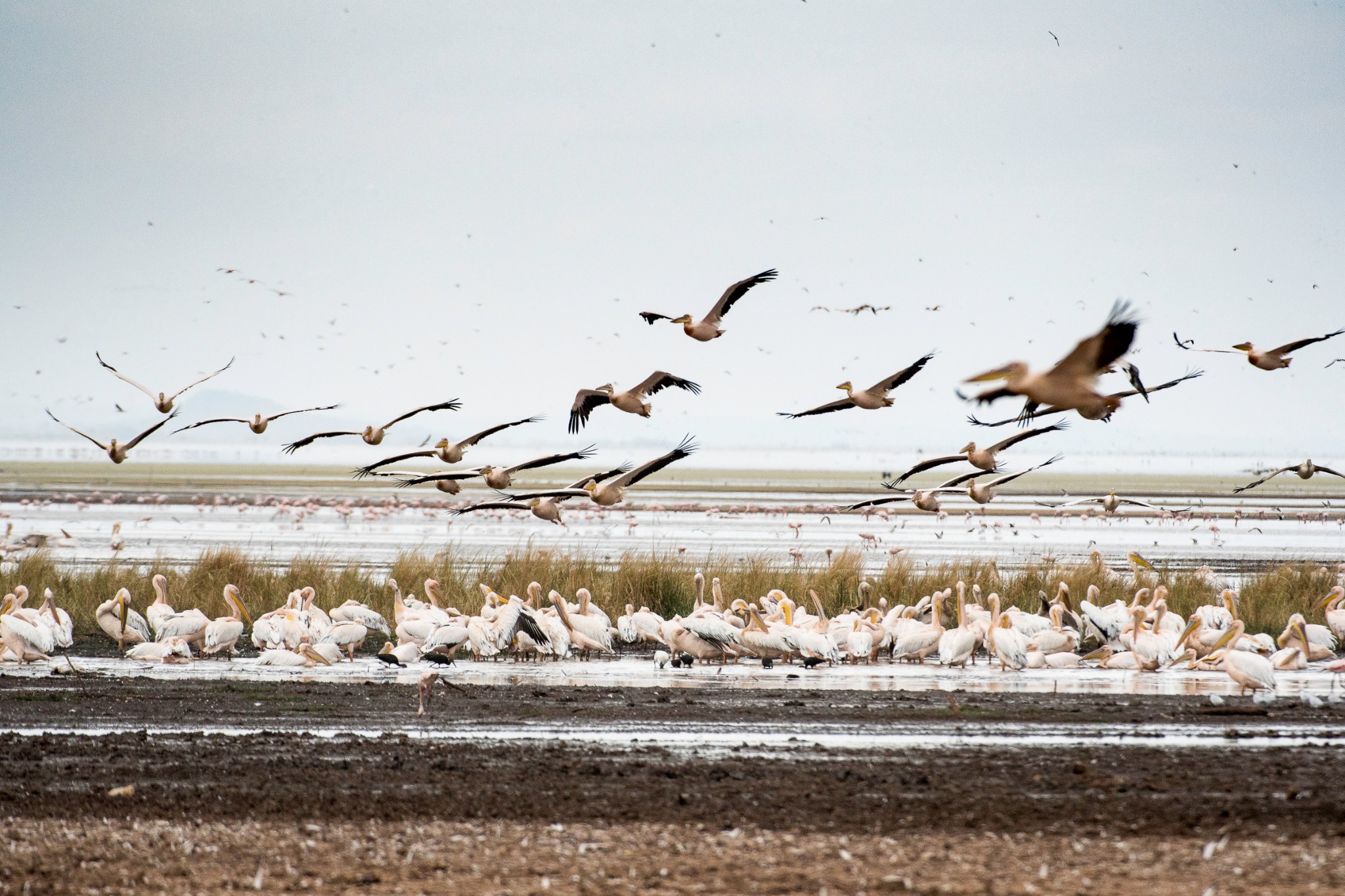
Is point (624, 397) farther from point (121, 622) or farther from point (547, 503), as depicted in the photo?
point (121, 622)

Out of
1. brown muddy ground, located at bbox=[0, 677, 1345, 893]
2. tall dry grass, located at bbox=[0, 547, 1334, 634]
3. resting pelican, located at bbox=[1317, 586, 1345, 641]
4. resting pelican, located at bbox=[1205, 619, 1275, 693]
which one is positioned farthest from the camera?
tall dry grass, located at bbox=[0, 547, 1334, 634]

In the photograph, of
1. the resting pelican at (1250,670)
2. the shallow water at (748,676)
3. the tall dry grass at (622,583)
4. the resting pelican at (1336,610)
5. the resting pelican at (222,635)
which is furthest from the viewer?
the tall dry grass at (622,583)

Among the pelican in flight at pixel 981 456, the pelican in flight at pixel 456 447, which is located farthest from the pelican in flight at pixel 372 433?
the pelican in flight at pixel 981 456

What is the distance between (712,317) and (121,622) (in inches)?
316

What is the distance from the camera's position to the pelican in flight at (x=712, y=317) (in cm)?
1487

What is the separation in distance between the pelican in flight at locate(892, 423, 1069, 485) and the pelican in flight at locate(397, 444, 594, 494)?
10.6 ft

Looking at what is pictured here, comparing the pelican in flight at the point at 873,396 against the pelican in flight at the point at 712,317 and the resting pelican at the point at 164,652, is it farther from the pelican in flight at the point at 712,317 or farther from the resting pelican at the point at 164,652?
the resting pelican at the point at 164,652

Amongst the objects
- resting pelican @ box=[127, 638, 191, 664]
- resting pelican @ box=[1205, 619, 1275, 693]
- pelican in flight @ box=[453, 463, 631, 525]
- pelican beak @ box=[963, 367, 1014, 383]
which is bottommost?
resting pelican @ box=[127, 638, 191, 664]

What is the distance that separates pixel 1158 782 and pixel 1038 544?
88.3 ft

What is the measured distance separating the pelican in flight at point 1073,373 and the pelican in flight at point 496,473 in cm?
496

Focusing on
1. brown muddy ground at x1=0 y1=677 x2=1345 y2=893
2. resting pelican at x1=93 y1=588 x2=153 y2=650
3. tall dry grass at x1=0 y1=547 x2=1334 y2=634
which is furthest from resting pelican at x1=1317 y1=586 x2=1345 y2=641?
resting pelican at x1=93 y1=588 x2=153 y2=650

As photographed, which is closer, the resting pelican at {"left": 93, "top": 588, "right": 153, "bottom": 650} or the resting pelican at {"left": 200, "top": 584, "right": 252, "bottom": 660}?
the resting pelican at {"left": 200, "top": 584, "right": 252, "bottom": 660}

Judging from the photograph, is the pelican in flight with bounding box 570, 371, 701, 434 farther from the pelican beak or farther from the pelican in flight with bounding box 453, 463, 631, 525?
the pelican beak

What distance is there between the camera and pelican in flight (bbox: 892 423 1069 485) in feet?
41.7
